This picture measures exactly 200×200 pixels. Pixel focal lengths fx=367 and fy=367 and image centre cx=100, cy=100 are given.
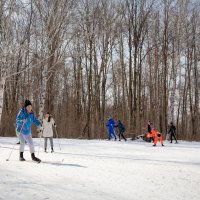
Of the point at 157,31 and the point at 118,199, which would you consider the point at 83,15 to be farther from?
the point at 118,199

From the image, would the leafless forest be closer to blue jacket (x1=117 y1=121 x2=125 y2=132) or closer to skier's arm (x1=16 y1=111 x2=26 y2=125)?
blue jacket (x1=117 y1=121 x2=125 y2=132)

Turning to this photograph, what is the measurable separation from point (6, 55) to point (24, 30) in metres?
15.0

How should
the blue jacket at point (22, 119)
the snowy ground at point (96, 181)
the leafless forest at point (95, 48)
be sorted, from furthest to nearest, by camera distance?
the leafless forest at point (95, 48)
the blue jacket at point (22, 119)
the snowy ground at point (96, 181)

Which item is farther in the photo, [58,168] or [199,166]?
[199,166]

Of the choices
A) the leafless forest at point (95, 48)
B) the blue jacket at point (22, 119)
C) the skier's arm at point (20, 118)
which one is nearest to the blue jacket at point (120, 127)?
the leafless forest at point (95, 48)

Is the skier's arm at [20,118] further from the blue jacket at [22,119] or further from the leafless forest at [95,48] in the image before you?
the leafless forest at [95,48]

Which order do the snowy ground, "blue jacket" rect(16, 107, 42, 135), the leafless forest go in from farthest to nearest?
the leafless forest, "blue jacket" rect(16, 107, 42, 135), the snowy ground

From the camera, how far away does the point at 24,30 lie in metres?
32.2

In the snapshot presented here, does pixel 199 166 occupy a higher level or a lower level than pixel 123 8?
lower

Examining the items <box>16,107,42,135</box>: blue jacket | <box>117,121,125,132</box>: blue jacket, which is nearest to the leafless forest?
<box>117,121,125,132</box>: blue jacket

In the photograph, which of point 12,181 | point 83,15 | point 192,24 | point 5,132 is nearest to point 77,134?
point 5,132

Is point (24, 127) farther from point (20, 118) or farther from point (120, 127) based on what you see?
point (120, 127)

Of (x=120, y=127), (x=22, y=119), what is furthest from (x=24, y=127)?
(x=120, y=127)

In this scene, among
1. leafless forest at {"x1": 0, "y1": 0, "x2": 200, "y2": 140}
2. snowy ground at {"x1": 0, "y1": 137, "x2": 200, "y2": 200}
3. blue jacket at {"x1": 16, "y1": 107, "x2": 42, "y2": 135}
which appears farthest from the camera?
leafless forest at {"x1": 0, "y1": 0, "x2": 200, "y2": 140}
